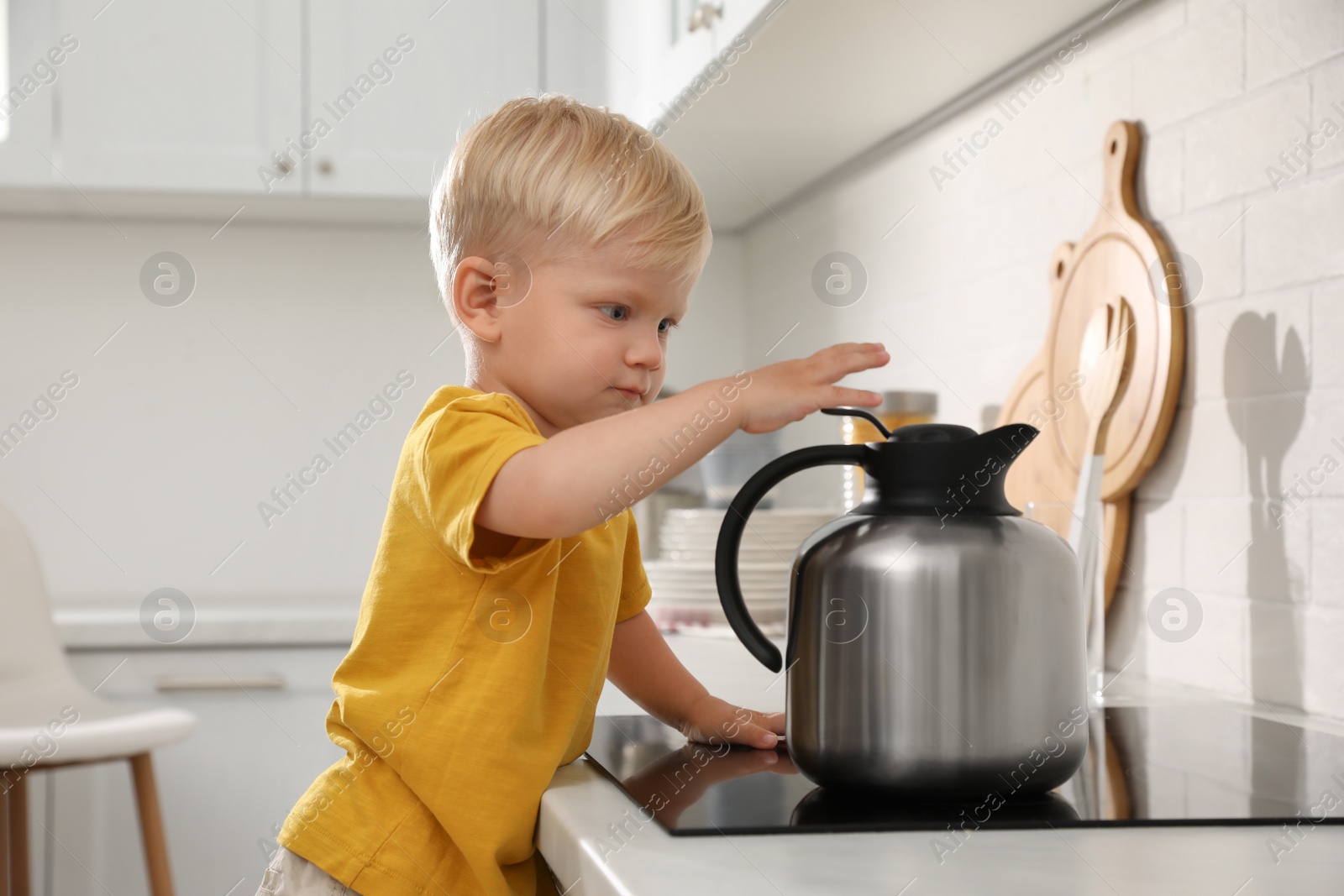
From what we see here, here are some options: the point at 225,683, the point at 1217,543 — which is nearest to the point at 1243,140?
the point at 1217,543

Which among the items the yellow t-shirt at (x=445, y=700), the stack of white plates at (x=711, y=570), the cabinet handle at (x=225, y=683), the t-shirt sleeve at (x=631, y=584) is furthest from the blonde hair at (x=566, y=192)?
the cabinet handle at (x=225, y=683)

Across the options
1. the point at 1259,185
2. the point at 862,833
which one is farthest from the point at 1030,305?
the point at 862,833

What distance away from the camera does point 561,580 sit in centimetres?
72

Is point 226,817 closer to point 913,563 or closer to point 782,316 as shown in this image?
point 782,316

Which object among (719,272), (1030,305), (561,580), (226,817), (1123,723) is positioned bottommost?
(226,817)

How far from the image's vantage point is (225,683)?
2.03m

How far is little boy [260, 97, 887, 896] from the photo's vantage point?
0.58 m

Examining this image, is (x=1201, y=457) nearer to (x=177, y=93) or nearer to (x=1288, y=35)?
(x=1288, y=35)

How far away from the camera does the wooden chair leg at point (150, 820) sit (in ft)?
6.09

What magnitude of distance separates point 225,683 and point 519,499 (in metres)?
1.65

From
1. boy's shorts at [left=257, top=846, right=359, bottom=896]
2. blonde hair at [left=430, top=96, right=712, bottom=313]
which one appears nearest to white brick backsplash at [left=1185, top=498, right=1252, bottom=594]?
blonde hair at [left=430, top=96, right=712, bottom=313]

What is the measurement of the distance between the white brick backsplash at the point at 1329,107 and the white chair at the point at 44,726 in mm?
1715

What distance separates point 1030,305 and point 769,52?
414 millimetres

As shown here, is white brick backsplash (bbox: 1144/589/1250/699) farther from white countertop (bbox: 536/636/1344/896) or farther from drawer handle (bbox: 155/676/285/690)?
drawer handle (bbox: 155/676/285/690)
